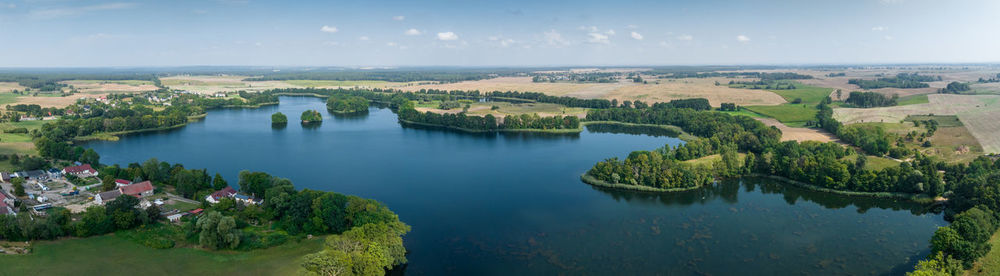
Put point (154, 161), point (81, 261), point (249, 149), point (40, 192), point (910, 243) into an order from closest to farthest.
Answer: point (81, 261), point (910, 243), point (40, 192), point (154, 161), point (249, 149)

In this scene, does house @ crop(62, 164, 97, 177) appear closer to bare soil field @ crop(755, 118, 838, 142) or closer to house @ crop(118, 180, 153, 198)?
house @ crop(118, 180, 153, 198)

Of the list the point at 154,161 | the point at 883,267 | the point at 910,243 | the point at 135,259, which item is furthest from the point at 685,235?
the point at 154,161

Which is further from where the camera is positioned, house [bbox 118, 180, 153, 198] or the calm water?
house [bbox 118, 180, 153, 198]

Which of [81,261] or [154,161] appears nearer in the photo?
[81,261]

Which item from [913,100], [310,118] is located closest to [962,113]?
[913,100]

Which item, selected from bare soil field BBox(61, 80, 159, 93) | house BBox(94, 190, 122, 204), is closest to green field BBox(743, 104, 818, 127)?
house BBox(94, 190, 122, 204)

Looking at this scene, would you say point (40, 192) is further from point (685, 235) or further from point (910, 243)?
point (910, 243)
